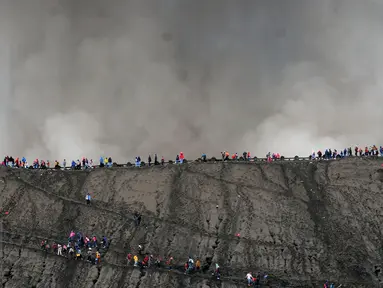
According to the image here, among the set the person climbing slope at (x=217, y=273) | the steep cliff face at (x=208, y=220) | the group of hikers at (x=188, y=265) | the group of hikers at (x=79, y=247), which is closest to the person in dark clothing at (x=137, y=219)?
the steep cliff face at (x=208, y=220)

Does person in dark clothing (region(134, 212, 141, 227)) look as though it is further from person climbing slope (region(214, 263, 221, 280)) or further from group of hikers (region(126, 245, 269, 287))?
person climbing slope (region(214, 263, 221, 280))

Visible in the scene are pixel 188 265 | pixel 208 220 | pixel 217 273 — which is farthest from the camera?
pixel 208 220

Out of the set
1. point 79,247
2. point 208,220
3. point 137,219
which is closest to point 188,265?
point 208,220

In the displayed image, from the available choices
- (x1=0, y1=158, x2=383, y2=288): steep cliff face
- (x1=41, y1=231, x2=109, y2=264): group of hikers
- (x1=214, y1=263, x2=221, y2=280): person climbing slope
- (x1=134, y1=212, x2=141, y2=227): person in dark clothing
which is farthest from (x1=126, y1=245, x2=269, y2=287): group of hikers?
(x1=134, y1=212, x2=141, y2=227): person in dark clothing

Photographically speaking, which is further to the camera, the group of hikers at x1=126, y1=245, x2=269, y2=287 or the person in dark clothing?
the person in dark clothing

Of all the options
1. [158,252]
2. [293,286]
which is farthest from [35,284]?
[293,286]

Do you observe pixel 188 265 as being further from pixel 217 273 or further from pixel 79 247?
pixel 79 247

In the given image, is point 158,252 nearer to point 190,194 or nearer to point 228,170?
point 190,194
